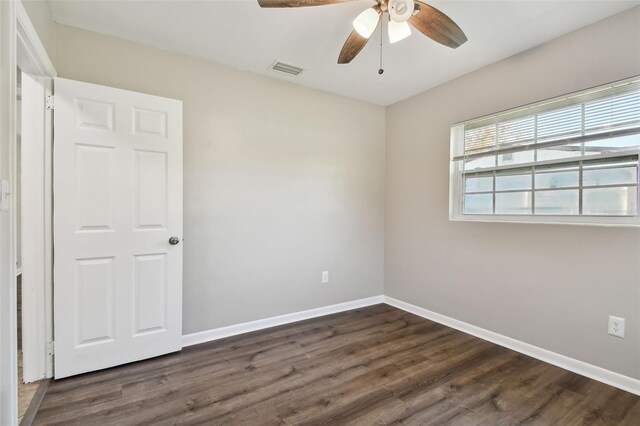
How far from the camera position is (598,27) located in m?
2.09

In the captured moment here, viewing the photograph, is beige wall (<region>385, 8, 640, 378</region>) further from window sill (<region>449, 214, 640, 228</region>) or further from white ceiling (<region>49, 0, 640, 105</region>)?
white ceiling (<region>49, 0, 640, 105</region>)

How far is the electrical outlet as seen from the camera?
200 cm

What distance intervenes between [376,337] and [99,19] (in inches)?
131

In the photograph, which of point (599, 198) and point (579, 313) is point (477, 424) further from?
point (599, 198)

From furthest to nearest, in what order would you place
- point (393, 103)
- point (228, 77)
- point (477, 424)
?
point (393, 103) < point (228, 77) < point (477, 424)

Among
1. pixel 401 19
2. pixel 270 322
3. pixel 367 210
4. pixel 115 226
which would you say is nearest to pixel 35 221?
pixel 115 226

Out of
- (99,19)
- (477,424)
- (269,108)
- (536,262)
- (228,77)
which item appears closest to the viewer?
(477,424)

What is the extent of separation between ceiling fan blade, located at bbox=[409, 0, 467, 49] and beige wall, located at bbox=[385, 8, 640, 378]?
1.04m

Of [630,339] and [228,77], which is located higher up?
[228,77]

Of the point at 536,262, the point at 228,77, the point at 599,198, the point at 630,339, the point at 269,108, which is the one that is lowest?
the point at 630,339

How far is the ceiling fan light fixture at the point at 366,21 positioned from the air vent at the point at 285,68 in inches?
45.7

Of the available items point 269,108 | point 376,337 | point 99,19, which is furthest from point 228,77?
point 376,337

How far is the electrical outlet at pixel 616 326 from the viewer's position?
200 cm

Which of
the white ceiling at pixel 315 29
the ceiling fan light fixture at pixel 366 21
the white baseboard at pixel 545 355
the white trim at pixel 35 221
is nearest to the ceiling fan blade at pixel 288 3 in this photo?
the ceiling fan light fixture at pixel 366 21
